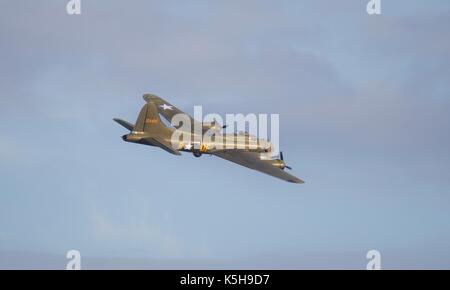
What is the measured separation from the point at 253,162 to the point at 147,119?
48.3 feet

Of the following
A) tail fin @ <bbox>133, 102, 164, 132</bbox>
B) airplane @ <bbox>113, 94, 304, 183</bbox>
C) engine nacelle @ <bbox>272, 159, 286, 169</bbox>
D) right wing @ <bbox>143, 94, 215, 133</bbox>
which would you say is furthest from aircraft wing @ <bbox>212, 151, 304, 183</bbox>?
tail fin @ <bbox>133, 102, 164, 132</bbox>

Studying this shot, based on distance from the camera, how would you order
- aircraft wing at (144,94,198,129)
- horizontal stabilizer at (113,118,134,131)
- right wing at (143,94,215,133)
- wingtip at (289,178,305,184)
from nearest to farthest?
wingtip at (289,178,305,184) < horizontal stabilizer at (113,118,134,131) < right wing at (143,94,215,133) < aircraft wing at (144,94,198,129)

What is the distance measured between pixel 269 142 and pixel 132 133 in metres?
18.4

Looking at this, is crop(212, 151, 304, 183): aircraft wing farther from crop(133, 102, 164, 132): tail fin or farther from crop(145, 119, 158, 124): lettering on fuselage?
crop(133, 102, 164, 132): tail fin

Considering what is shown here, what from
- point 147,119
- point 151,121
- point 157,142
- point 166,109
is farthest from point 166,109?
point 157,142

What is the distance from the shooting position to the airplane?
89500 millimetres

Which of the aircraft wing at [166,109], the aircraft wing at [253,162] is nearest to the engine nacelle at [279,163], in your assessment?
the aircraft wing at [253,162]

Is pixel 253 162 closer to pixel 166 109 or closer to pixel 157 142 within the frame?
pixel 157 142

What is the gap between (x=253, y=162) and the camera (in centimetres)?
9606
